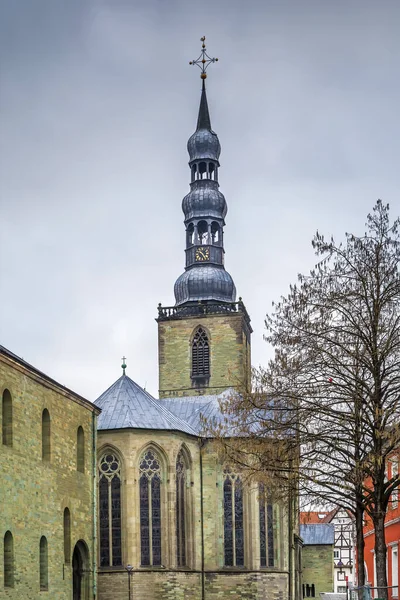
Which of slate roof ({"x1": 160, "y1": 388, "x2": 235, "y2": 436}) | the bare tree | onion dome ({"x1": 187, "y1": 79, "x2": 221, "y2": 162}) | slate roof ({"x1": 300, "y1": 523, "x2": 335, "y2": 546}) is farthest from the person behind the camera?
slate roof ({"x1": 300, "y1": 523, "x2": 335, "y2": 546})

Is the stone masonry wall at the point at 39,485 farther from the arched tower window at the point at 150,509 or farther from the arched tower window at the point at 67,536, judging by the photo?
the arched tower window at the point at 150,509

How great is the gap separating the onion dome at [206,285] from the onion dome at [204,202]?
337 centimetres

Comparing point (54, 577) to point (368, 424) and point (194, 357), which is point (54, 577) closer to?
point (368, 424)

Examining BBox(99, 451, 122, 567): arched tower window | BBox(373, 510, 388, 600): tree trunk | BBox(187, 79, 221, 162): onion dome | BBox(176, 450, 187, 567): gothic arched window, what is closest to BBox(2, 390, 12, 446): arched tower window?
BBox(373, 510, 388, 600): tree trunk

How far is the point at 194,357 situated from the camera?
6162cm

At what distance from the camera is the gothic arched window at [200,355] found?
6122 cm

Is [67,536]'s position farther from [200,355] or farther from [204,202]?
[204,202]

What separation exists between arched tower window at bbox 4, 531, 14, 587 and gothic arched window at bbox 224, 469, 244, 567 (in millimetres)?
18525

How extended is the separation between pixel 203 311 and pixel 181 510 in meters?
18.7

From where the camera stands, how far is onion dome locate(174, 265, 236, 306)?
62500 millimetres

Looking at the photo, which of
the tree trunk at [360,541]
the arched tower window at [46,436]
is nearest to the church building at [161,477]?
the arched tower window at [46,436]

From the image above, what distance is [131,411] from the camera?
45531 mm

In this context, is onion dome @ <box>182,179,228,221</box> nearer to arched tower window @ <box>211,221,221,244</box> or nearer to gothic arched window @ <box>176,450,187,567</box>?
arched tower window @ <box>211,221,221,244</box>

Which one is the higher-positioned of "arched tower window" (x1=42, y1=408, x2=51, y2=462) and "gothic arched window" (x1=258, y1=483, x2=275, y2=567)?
"arched tower window" (x1=42, y1=408, x2=51, y2=462)
